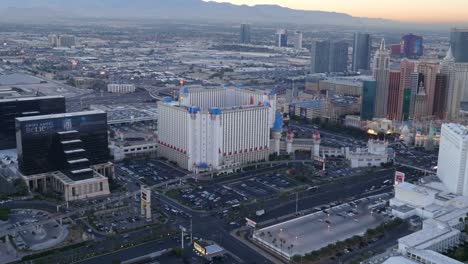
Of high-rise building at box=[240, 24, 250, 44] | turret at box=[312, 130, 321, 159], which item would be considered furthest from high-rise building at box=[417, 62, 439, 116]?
high-rise building at box=[240, 24, 250, 44]

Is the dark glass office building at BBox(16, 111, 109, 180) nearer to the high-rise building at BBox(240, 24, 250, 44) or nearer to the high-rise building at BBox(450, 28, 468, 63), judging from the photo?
the high-rise building at BBox(450, 28, 468, 63)

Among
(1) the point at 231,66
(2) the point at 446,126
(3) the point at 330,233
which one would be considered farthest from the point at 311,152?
(1) the point at 231,66

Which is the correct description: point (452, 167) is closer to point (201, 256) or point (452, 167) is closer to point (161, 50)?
point (201, 256)

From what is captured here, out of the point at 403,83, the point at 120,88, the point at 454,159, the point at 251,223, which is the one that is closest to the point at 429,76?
the point at 403,83

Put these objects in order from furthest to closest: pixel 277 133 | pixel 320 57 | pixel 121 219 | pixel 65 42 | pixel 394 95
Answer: pixel 65 42
pixel 320 57
pixel 394 95
pixel 277 133
pixel 121 219

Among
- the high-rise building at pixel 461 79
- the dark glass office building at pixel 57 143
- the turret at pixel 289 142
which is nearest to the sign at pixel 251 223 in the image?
the dark glass office building at pixel 57 143

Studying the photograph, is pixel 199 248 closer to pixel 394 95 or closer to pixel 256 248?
pixel 256 248
